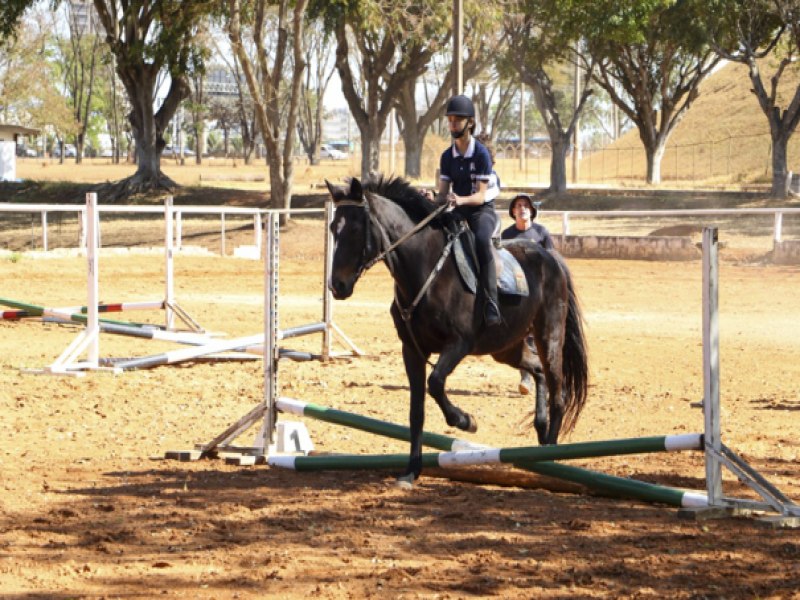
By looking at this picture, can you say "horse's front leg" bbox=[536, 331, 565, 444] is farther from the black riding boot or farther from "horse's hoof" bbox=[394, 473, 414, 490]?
"horse's hoof" bbox=[394, 473, 414, 490]

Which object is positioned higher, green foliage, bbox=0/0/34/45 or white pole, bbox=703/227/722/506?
green foliage, bbox=0/0/34/45

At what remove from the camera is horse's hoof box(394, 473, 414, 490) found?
7539 millimetres

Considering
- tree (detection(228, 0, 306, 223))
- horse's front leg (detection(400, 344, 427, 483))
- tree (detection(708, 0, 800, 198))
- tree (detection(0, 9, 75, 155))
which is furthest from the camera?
tree (detection(0, 9, 75, 155))

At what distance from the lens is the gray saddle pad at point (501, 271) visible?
8016 mm

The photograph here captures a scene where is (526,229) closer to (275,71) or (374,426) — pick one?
(374,426)

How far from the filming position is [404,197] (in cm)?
812

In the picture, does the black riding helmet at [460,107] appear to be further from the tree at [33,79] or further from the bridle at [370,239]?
the tree at [33,79]

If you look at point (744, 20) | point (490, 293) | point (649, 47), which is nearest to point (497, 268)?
point (490, 293)

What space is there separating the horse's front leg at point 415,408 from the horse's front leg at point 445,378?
0.30 ft

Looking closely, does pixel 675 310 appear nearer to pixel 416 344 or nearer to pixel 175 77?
pixel 416 344

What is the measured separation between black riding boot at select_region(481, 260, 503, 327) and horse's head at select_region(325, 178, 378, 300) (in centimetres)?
92

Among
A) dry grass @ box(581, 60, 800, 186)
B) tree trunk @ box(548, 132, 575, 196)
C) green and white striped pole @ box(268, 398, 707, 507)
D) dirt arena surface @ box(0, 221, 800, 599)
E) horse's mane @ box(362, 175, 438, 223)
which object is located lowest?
dirt arena surface @ box(0, 221, 800, 599)

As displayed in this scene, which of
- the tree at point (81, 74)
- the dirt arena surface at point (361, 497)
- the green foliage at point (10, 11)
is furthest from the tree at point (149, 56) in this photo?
the tree at point (81, 74)

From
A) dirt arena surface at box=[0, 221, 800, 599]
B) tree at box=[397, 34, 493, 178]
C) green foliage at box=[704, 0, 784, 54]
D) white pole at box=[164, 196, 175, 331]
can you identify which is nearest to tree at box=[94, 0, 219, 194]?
tree at box=[397, 34, 493, 178]
